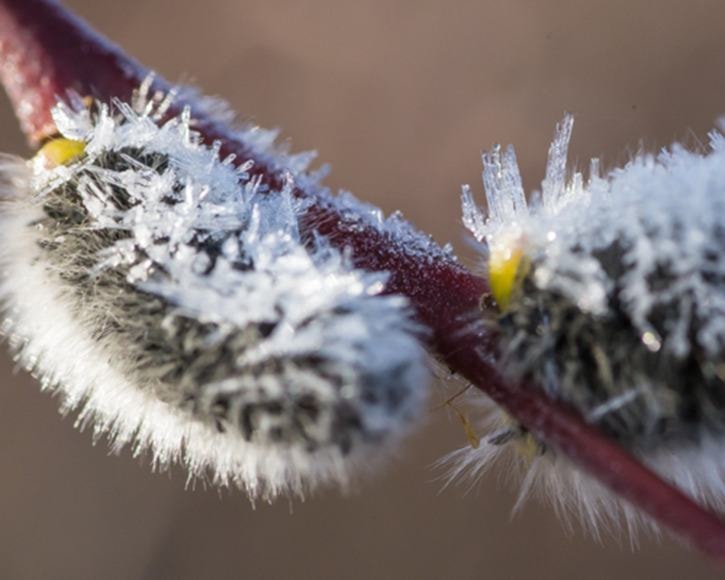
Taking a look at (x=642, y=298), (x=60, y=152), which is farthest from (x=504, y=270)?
(x=60, y=152)

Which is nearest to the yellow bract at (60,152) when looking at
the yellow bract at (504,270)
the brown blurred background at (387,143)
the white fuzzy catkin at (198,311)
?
the white fuzzy catkin at (198,311)

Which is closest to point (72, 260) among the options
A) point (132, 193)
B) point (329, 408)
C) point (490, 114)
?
point (132, 193)

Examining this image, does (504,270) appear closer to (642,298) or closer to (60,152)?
(642,298)

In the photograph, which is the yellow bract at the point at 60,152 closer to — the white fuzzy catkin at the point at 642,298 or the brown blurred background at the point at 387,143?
the white fuzzy catkin at the point at 642,298

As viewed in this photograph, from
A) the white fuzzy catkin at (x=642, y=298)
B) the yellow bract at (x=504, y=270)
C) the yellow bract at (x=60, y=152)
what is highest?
the yellow bract at (x=60, y=152)

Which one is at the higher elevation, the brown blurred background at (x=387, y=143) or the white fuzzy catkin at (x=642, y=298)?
the brown blurred background at (x=387, y=143)
